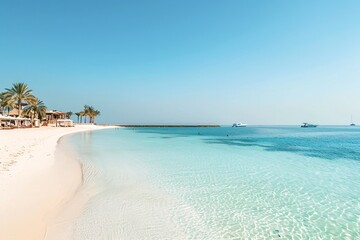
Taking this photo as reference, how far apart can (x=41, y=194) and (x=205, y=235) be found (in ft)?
18.8

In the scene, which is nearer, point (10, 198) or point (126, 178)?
point (10, 198)

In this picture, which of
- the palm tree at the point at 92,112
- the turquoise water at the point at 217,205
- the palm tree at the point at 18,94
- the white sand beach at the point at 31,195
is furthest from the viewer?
the palm tree at the point at 92,112

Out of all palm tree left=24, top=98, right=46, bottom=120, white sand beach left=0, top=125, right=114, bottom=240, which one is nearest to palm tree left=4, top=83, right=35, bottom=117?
palm tree left=24, top=98, right=46, bottom=120

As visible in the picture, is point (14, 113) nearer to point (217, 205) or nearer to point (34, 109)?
point (34, 109)

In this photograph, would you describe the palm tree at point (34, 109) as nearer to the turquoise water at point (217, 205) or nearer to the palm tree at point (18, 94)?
the palm tree at point (18, 94)

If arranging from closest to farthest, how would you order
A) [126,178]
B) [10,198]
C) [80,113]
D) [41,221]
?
[41,221] → [10,198] → [126,178] → [80,113]

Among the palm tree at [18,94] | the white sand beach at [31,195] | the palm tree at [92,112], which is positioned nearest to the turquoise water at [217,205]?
the white sand beach at [31,195]

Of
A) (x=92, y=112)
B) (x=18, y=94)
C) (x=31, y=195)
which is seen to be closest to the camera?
(x=31, y=195)

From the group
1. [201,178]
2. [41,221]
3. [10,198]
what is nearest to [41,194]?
[10,198]

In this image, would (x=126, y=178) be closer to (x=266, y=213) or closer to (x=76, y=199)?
(x=76, y=199)

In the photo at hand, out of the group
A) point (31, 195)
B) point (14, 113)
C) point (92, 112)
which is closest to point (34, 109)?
point (14, 113)

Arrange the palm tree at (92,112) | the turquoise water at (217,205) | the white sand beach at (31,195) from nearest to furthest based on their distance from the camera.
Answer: the white sand beach at (31,195), the turquoise water at (217,205), the palm tree at (92,112)

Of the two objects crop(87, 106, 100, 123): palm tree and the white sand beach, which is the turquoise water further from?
crop(87, 106, 100, 123): palm tree

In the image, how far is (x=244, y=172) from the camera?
40.3 ft
